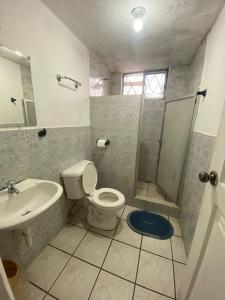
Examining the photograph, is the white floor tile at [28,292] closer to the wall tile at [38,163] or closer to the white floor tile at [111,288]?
the wall tile at [38,163]

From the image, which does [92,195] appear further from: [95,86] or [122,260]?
[95,86]

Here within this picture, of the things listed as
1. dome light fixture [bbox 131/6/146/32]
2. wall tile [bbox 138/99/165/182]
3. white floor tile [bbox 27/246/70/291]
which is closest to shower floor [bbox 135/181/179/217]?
wall tile [bbox 138/99/165/182]

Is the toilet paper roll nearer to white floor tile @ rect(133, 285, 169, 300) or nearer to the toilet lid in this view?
the toilet lid

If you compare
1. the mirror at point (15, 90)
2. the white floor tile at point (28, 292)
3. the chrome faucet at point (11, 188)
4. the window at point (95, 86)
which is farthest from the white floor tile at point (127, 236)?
the window at point (95, 86)

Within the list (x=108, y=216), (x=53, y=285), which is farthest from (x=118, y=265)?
(x=53, y=285)

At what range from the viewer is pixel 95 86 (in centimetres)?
218

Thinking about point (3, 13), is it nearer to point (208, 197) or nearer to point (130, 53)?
point (130, 53)

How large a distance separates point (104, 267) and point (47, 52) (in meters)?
2.06

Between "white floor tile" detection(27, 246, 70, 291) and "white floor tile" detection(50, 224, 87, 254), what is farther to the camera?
"white floor tile" detection(50, 224, 87, 254)

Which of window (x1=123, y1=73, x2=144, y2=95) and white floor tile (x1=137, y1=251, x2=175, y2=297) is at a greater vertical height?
window (x1=123, y1=73, x2=144, y2=95)

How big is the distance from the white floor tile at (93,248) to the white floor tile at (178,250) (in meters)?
0.70

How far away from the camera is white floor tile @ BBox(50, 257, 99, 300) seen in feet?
3.51

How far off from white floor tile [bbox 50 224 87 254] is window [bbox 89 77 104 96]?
1.88 metres

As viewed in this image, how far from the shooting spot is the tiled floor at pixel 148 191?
2189 mm
